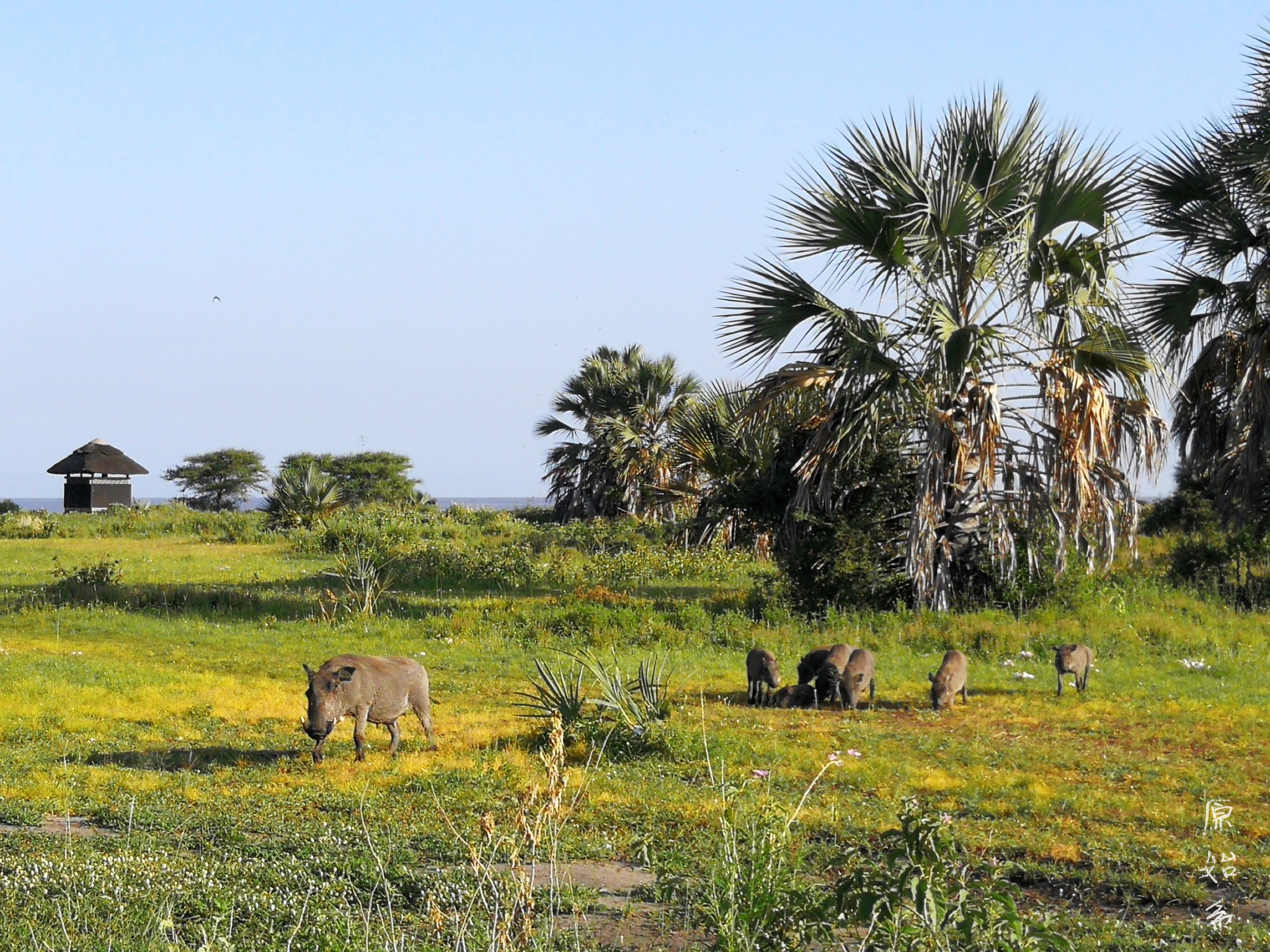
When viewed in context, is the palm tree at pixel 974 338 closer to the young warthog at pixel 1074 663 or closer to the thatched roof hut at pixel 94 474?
the young warthog at pixel 1074 663

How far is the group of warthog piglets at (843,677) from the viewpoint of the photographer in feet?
43.7

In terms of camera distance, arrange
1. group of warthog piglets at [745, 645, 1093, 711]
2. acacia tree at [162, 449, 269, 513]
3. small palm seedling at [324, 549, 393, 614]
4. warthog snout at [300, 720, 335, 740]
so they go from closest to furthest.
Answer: warthog snout at [300, 720, 335, 740]
group of warthog piglets at [745, 645, 1093, 711]
small palm seedling at [324, 549, 393, 614]
acacia tree at [162, 449, 269, 513]

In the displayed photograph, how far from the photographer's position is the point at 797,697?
13.8 m

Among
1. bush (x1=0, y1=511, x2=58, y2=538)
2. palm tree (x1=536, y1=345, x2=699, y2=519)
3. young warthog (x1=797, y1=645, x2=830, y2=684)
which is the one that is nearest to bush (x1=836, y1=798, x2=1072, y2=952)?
young warthog (x1=797, y1=645, x2=830, y2=684)

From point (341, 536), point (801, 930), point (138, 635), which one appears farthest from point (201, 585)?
point (801, 930)

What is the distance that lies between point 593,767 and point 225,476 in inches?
2857

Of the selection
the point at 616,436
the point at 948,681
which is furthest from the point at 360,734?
the point at 616,436

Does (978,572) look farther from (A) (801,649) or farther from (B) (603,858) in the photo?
(B) (603,858)

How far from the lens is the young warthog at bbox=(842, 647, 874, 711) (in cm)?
1338

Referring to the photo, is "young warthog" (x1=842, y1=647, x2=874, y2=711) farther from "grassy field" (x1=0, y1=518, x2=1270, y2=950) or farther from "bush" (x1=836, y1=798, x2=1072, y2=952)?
"bush" (x1=836, y1=798, x2=1072, y2=952)

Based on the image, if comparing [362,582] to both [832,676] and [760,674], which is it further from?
[832,676]

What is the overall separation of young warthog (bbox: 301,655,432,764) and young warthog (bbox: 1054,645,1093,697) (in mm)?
6874

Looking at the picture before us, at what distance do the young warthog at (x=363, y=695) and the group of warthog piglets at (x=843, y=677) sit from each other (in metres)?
4.01

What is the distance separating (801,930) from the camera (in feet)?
16.4
